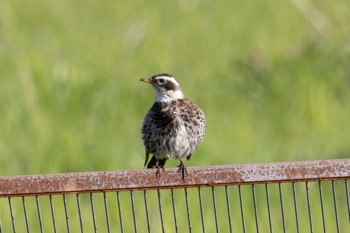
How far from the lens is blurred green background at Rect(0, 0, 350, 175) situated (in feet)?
24.7

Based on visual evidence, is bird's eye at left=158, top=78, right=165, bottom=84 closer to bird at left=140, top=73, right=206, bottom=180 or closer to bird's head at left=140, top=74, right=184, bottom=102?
bird's head at left=140, top=74, right=184, bottom=102

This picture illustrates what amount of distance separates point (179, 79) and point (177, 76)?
0.06m

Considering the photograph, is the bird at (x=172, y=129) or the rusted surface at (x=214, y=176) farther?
the bird at (x=172, y=129)

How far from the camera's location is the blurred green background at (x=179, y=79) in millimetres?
7531

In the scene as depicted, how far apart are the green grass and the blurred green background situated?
0.4 inches

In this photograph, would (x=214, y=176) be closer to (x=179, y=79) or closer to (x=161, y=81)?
(x=161, y=81)

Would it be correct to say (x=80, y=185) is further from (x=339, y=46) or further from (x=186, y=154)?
(x=339, y=46)

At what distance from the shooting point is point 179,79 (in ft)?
30.0

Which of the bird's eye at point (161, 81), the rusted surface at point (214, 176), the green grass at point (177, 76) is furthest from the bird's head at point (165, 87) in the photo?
the rusted surface at point (214, 176)

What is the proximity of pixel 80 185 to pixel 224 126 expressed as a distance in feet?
14.8

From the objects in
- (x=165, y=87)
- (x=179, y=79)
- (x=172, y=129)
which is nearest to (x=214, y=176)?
(x=172, y=129)

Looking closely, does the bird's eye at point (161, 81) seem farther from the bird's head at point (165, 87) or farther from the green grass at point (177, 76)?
the green grass at point (177, 76)

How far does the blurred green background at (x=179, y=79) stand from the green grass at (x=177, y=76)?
0.01 metres

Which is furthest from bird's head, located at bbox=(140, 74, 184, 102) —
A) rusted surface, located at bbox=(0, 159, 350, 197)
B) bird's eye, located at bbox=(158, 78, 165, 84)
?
rusted surface, located at bbox=(0, 159, 350, 197)
